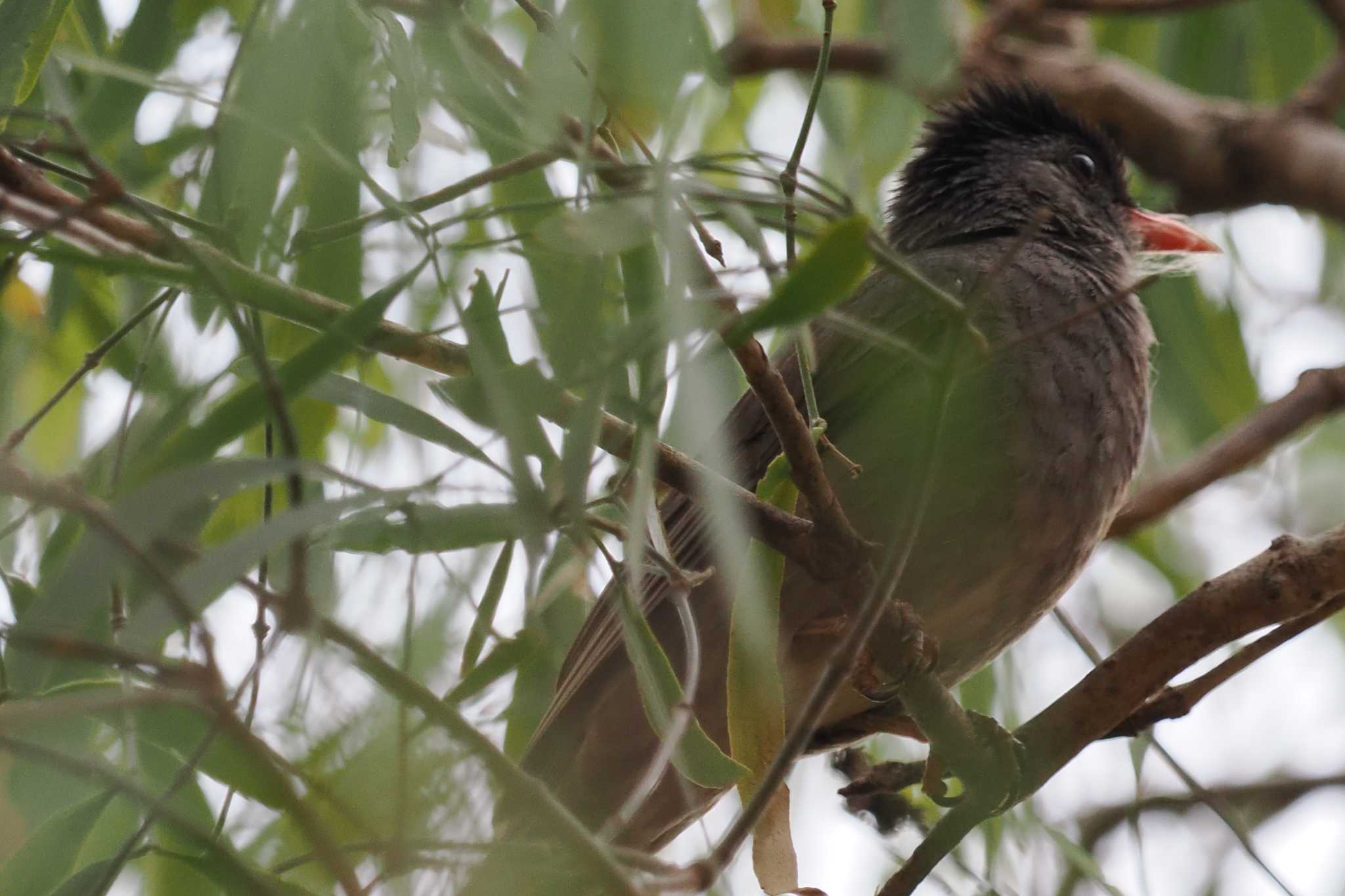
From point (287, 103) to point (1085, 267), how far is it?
2.52 m

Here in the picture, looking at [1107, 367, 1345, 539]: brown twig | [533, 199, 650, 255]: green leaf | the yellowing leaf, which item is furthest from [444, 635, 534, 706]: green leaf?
[1107, 367, 1345, 539]: brown twig

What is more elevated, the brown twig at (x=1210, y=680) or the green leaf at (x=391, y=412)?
the brown twig at (x=1210, y=680)

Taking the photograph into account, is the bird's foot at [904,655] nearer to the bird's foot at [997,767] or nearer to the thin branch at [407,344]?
the bird's foot at [997,767]

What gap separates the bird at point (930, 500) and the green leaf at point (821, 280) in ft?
3.93

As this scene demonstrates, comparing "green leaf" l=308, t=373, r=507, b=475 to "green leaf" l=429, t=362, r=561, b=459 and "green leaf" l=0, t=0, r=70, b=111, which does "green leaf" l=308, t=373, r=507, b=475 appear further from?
"green leaf" l=0, t=0, r=70, b=111

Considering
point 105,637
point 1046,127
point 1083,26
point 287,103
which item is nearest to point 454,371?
point 287,103

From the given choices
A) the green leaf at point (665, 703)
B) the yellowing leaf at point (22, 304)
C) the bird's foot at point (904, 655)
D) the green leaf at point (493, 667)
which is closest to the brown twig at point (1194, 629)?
the bird's foot at point (904, 655)

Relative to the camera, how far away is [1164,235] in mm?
4340

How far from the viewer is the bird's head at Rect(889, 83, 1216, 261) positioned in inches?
164

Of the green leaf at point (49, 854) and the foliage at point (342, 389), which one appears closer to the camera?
the foliage at point (342, 389)

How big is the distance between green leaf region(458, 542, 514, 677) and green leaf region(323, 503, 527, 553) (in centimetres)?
3

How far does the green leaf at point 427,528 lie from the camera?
64.7 inches

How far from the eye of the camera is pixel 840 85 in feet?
14.3

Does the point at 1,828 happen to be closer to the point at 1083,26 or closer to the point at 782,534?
the point at 782,534
